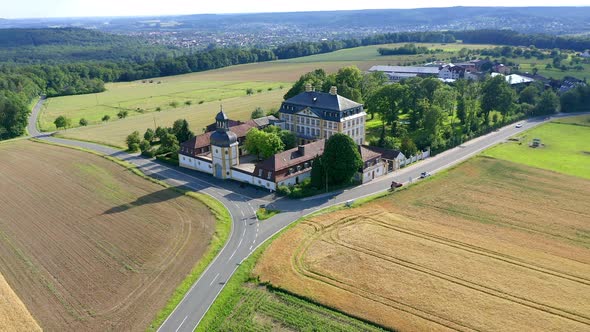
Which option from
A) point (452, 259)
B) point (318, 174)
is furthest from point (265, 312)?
point (318, 174)

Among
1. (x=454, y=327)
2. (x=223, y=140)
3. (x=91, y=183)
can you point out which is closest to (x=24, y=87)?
(x=91, y=183)

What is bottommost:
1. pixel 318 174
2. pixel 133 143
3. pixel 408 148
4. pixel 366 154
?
pixel 133 143

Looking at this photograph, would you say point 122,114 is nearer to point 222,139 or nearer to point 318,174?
point 222,139

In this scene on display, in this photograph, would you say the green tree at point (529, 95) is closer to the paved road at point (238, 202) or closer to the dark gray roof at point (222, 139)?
the paved road at point (238, 202)

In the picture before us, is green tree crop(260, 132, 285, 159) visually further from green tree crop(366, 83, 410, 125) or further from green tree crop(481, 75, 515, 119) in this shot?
green tree crop(481, 75, 515, 119)

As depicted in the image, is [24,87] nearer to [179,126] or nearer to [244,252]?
[179,126]

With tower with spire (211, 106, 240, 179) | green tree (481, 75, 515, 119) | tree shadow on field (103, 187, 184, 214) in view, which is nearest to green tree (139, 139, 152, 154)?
tower with spire (211, 106, 240, 179)
